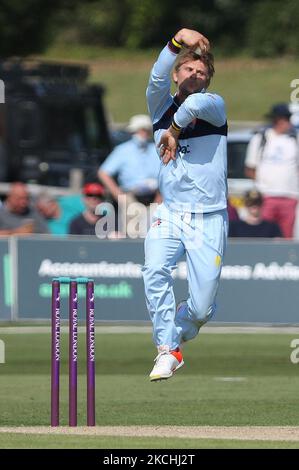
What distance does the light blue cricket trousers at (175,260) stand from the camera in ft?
35.4

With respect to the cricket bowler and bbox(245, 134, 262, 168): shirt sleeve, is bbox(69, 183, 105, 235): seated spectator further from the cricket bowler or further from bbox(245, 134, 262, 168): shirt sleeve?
the cricket bowler

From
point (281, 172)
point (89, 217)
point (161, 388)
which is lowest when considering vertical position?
point (161, 388)

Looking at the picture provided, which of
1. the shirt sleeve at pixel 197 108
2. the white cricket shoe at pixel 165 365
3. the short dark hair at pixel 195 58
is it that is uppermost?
the short dark hair at pixel 195 58

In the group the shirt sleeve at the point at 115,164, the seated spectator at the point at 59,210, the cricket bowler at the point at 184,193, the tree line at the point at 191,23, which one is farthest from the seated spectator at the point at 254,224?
the tree line at the point at 191,23

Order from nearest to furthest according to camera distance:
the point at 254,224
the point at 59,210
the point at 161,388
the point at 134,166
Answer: the point at 161,388, the point at 254,224, the point at 134,166, the point at 59,210

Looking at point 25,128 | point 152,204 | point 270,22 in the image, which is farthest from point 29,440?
point 270,22

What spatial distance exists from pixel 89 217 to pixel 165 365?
898 cm

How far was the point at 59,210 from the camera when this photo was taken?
69.7 feet

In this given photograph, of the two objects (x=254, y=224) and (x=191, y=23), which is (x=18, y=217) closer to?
(x=254, y=224)

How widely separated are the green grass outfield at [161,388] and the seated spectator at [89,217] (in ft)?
7.11

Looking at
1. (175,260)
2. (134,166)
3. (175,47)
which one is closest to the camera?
(175,47)

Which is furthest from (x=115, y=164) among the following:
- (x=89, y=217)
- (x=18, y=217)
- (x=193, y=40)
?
(x=193, y=40)

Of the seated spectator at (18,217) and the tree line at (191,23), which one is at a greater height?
Answer: the tree line at (191,23)

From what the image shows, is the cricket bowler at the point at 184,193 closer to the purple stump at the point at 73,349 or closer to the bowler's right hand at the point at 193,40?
the bowler's right hand at the point at 193,40
